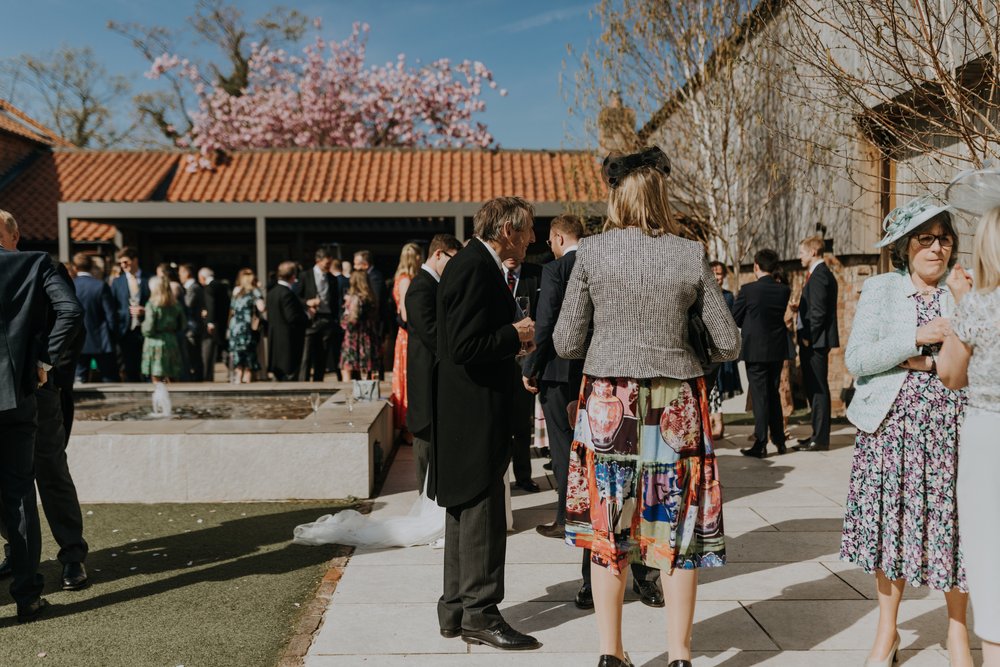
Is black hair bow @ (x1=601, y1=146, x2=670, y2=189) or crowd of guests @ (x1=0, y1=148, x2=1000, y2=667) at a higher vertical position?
black hair bow @ (x1=601, y1=146, x2=670, y2=189)

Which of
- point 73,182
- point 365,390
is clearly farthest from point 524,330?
point 73,182

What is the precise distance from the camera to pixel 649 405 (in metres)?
3.06

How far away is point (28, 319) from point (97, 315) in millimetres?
7106

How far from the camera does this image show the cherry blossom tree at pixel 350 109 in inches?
1150

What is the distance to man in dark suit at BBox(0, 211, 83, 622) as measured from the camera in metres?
3.92

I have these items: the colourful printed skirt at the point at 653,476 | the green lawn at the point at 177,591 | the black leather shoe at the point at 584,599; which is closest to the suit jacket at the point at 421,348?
the green lawn at the point at 177,591

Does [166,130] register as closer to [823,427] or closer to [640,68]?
[640,68]

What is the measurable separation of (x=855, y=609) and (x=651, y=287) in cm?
208

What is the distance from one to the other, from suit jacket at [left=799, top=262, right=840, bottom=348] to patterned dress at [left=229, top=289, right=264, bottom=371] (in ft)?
23.8

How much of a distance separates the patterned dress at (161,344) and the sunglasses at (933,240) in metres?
9.24

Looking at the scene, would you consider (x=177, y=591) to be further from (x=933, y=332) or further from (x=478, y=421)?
(x=933, y=332)

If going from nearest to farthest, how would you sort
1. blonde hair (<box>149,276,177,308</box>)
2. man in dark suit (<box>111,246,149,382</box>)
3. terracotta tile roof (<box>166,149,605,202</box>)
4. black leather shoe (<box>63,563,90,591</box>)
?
black leather shoe (<box>63,563,90,591</box>)
blonde hair (<box>149,276,177,308</box>)
man in dark suit (<box>111,246,149,382</box>)
terracotta tile roof (<box>166,149,605,202</box>)

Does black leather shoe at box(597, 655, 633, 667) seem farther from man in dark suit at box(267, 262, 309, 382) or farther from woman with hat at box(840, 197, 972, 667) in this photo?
man in dark suit at box(267, 262, 309, 382)

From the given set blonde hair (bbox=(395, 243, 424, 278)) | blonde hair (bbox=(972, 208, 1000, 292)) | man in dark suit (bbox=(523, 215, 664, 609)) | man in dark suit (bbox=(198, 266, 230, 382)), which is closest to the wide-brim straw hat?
blonde hair (bbox=(972, 208, 1000, 292))
